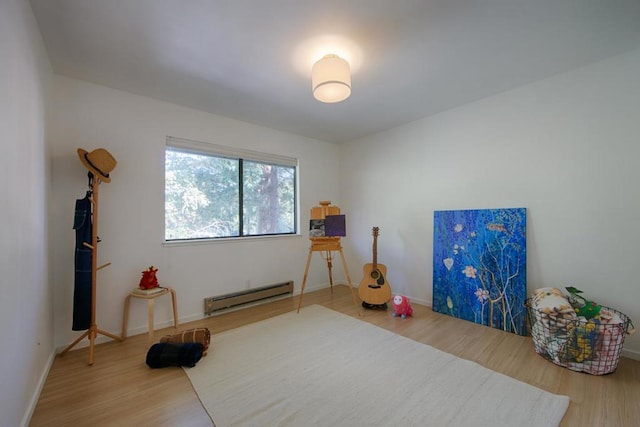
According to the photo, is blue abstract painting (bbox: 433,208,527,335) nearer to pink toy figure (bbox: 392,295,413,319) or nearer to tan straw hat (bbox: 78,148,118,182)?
pink toy figure (bbox: 392,295,413,319)

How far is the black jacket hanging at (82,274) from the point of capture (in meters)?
2.10

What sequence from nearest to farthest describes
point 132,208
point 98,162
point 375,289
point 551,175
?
point 98,162 → point 551,175 → point 132,208 → point 375,289

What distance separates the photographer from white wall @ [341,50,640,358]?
2086 mm

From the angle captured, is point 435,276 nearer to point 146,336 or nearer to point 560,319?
point 560,319

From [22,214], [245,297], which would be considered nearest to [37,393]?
[22,214]

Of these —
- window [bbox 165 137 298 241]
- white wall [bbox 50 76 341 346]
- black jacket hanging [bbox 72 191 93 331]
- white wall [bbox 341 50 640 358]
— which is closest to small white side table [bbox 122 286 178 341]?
white wall [bbox 50 76 341 346]

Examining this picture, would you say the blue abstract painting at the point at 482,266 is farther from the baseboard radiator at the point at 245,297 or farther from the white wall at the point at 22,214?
the white wall at the point at 22,214

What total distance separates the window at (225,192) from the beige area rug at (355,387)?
140cm

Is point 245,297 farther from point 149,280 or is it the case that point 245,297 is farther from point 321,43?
point 321,43

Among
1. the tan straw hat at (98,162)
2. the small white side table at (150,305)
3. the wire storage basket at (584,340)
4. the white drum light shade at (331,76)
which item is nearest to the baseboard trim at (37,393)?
the small white side table at (150,305)

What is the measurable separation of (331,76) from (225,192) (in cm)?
212

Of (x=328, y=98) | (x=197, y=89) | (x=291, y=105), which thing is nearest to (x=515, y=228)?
(x=328, y=98)

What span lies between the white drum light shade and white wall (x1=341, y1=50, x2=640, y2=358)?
6.15 feet

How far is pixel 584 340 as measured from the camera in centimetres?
188
